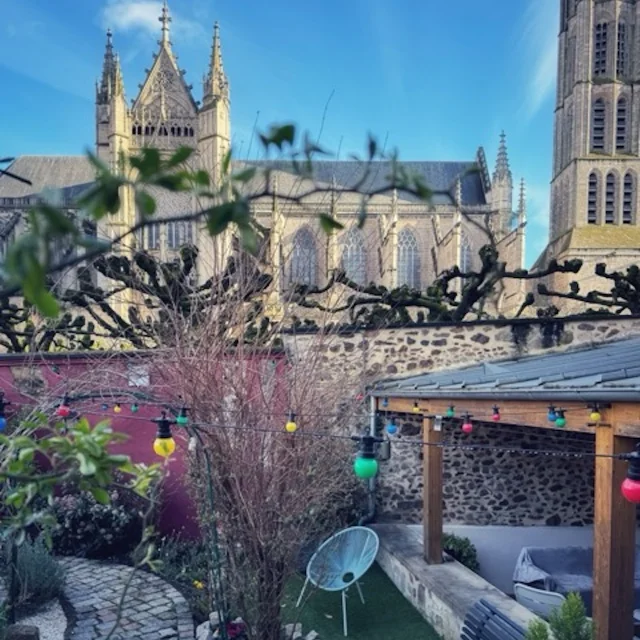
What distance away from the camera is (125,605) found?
16.8 feet

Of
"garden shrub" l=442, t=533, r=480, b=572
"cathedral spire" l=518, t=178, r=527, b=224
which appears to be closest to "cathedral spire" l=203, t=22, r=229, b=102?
"cathedral spire" l=518, t=178, r=527, b=224

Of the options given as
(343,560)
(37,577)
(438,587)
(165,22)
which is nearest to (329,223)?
(438,587)

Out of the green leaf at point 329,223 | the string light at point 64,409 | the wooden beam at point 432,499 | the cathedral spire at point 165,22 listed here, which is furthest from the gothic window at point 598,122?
the green leaf at point 329,223

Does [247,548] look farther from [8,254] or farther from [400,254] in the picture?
[400,254]

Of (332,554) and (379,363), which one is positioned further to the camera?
(379,363)

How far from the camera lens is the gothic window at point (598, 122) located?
1223 inches

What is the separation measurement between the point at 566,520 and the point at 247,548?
499 cm

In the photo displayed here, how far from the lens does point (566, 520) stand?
7.22 meters

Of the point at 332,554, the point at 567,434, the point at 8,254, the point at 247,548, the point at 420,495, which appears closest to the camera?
the point at 8,254

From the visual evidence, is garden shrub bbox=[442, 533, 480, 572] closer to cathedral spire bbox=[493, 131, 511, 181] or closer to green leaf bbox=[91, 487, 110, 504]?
green leaf bbox=[91, 487, 110, 504]

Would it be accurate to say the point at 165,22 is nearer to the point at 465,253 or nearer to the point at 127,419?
the point at 465,253

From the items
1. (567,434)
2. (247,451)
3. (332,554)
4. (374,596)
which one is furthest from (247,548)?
(567,434)

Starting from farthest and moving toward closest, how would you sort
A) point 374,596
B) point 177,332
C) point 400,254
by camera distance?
point 400,254 → point 374,596 → point 177,332

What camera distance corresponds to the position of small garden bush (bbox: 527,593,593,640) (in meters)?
3.18
